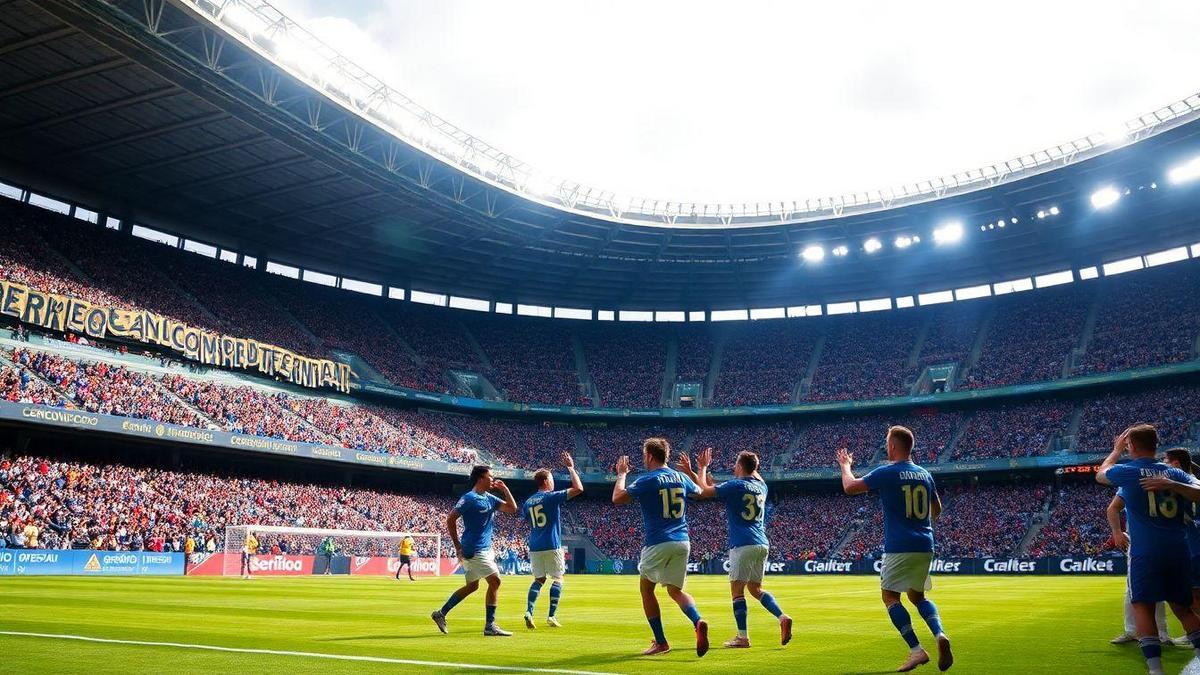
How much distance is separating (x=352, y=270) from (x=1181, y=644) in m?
59.0

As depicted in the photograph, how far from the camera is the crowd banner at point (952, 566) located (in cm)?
Answer: 4447

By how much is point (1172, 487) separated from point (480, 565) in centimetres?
828

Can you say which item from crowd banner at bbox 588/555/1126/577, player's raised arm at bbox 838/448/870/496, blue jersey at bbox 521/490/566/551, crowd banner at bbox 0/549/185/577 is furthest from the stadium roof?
player's raised arm at bbox 838/448/870/496

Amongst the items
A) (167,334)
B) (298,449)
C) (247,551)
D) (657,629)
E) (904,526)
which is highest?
(167,334)

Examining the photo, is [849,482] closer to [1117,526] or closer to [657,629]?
[657,629]

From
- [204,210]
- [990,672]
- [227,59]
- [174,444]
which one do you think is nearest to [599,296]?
[204,210]

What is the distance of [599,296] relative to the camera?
71.0 meters

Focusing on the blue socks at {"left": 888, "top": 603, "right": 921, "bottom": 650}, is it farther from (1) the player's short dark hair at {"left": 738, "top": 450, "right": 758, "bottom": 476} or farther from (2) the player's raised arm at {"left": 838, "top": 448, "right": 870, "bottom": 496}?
(1) the player's short dark hair at {"left": 738, "top": 450, "right": 758, "bottom": 476}

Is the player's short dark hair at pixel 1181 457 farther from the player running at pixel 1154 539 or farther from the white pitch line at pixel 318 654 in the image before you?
the white pitch line at pixel 318 654

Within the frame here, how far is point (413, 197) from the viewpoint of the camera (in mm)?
48531

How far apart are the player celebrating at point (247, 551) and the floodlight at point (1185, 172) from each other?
48.4 m

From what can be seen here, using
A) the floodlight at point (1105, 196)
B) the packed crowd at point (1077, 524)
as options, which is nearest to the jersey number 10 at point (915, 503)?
the packed crowd at point (1077, 524)

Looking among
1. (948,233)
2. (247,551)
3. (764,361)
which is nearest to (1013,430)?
(948,233)

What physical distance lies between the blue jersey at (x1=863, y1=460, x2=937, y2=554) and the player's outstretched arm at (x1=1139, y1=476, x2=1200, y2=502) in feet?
6.13
